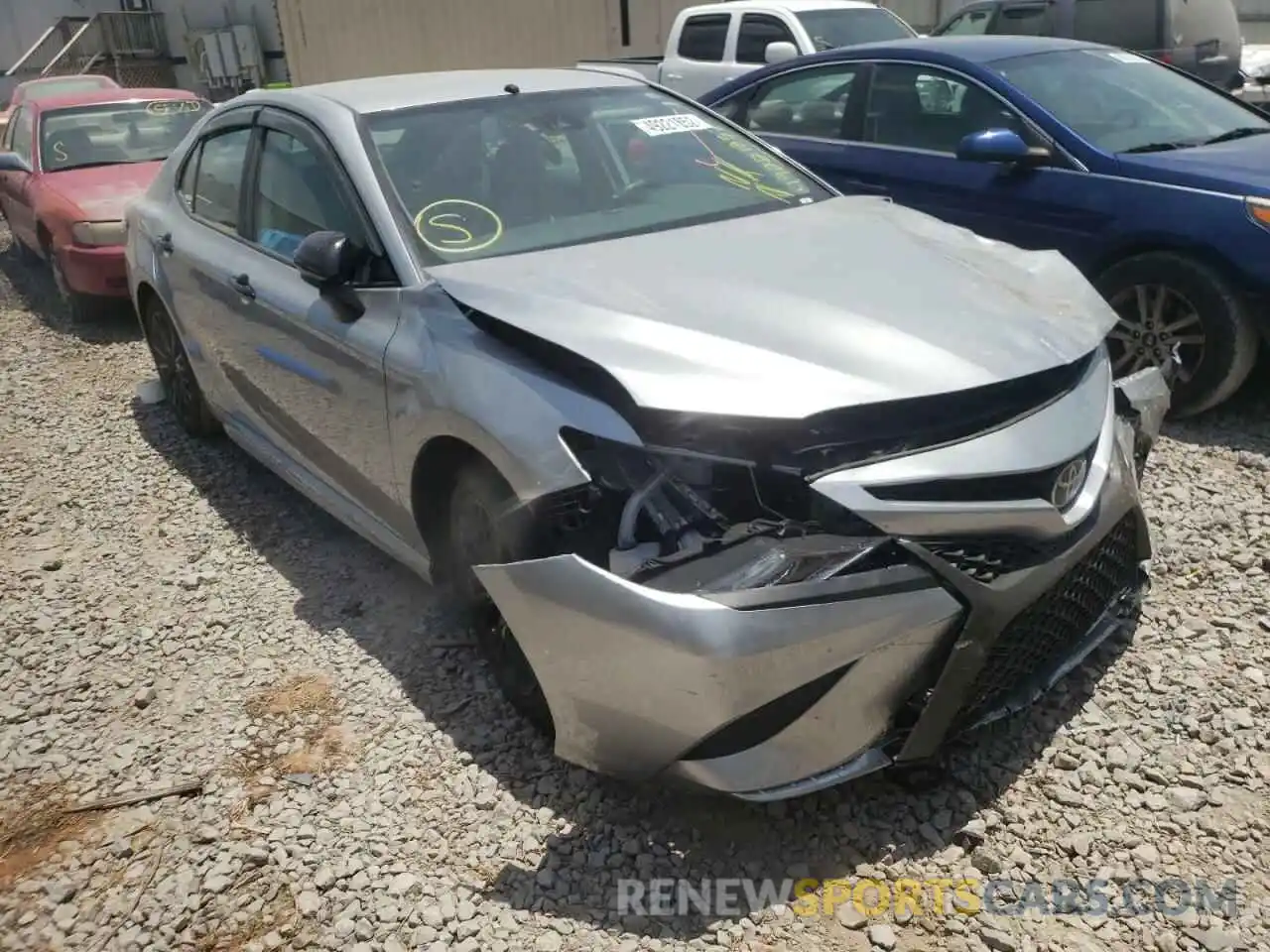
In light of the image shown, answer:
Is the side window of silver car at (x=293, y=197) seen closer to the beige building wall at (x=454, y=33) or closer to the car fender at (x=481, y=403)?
the car fender at (x=481, y=403)

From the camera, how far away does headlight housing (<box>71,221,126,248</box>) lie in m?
7.50

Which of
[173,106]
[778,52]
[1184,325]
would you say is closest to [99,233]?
[173,106]

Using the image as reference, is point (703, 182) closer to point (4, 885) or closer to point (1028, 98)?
point (1028, 98)

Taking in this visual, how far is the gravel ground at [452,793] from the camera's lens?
246 centimetres

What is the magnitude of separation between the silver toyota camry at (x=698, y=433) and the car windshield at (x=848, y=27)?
7459mm

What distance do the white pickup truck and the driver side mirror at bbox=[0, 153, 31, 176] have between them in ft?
Result: 16.6

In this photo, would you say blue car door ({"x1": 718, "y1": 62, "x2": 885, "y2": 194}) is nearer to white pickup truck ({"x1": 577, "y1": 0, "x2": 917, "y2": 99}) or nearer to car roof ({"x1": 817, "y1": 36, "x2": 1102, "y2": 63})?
car roof ({"x1": 817, "y1": 36, "x2": 1102, "y2": 63})

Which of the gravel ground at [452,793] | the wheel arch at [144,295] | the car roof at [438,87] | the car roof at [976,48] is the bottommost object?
the gravel ground at [452,793]

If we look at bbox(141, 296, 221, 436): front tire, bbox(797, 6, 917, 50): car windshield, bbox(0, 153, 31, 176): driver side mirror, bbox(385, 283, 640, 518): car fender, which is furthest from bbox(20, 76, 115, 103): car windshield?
bbox(385, 283, 640, 518): car fender

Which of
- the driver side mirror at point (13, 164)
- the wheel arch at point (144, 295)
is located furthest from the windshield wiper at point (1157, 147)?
the driver side mirror at point (13, 164)

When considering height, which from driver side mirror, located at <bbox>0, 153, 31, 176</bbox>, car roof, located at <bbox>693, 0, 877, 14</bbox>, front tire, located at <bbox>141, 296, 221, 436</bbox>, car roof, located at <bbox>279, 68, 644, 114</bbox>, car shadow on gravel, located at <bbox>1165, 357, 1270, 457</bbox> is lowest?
car shadow on gravel, located at <bbox>1165, 357, 1270, 457</bbox>

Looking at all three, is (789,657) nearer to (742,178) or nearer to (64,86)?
(742,178)

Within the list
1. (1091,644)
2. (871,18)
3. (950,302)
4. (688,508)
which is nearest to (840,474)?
(688,508)

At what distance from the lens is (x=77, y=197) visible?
25.6 ft
